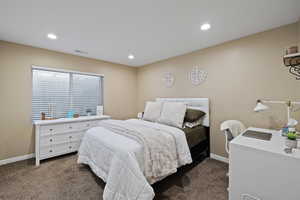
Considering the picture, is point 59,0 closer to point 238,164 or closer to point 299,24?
point 238,164

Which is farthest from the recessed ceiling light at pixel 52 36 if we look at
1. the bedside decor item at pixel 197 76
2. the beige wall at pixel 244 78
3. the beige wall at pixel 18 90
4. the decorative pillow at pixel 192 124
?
the decorative pillow at pixel 192 124

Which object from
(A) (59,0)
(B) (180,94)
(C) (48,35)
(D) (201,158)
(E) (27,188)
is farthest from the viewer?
(B) (180,94)

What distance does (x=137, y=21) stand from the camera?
186 centimetres

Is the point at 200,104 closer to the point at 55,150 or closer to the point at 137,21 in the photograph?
the point at 137,21

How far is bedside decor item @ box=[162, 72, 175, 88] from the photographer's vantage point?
11.4ft

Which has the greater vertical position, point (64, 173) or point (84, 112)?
point (84, 112)

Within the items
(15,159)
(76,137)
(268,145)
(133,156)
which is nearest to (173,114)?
(133,156)

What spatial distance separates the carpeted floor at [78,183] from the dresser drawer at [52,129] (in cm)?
60

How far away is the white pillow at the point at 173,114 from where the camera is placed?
8.34ft

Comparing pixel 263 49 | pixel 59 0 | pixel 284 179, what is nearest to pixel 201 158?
pixel 284 179

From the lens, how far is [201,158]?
106 inches

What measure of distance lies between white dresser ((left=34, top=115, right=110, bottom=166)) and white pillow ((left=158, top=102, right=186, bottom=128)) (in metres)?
1.81

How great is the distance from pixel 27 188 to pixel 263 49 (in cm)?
423

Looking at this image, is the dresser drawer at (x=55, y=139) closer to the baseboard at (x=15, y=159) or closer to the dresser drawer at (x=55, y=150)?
the dresser drawer at (x=55, y=150)
